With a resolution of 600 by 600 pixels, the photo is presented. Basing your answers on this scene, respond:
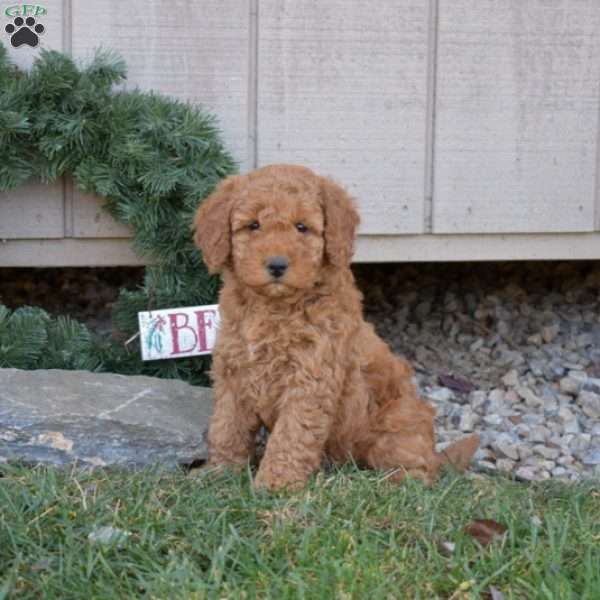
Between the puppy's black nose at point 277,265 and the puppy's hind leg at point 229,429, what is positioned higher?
the puppy's black nose at point 277,265

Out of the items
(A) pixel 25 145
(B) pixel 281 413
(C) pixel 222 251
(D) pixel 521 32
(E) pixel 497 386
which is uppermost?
(D) pixel 521 32

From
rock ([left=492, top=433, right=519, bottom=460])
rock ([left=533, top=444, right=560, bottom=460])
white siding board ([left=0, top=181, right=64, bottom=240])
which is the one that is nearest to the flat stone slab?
white siding board ([left=0, top=181, right=64, bottom=240])

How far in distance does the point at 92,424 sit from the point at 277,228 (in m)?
1.11

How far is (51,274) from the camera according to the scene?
24.4 feet

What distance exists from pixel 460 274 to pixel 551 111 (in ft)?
6.33

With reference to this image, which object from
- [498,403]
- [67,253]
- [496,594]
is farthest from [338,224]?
[498,403]

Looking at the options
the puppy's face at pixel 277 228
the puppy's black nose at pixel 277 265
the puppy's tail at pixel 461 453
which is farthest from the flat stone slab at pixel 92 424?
the puppy's tail at pixel 461 453

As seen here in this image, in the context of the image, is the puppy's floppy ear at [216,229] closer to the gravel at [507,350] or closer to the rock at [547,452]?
the gravel at [507,350]

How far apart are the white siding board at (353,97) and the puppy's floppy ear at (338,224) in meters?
1.78

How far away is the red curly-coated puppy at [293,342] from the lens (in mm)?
3762

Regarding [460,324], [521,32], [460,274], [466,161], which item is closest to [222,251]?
[466,161]

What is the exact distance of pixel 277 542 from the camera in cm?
314

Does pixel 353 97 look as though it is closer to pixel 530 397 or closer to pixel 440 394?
pixel 440 394

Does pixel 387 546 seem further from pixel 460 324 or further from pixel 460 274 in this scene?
pixel 460 274
